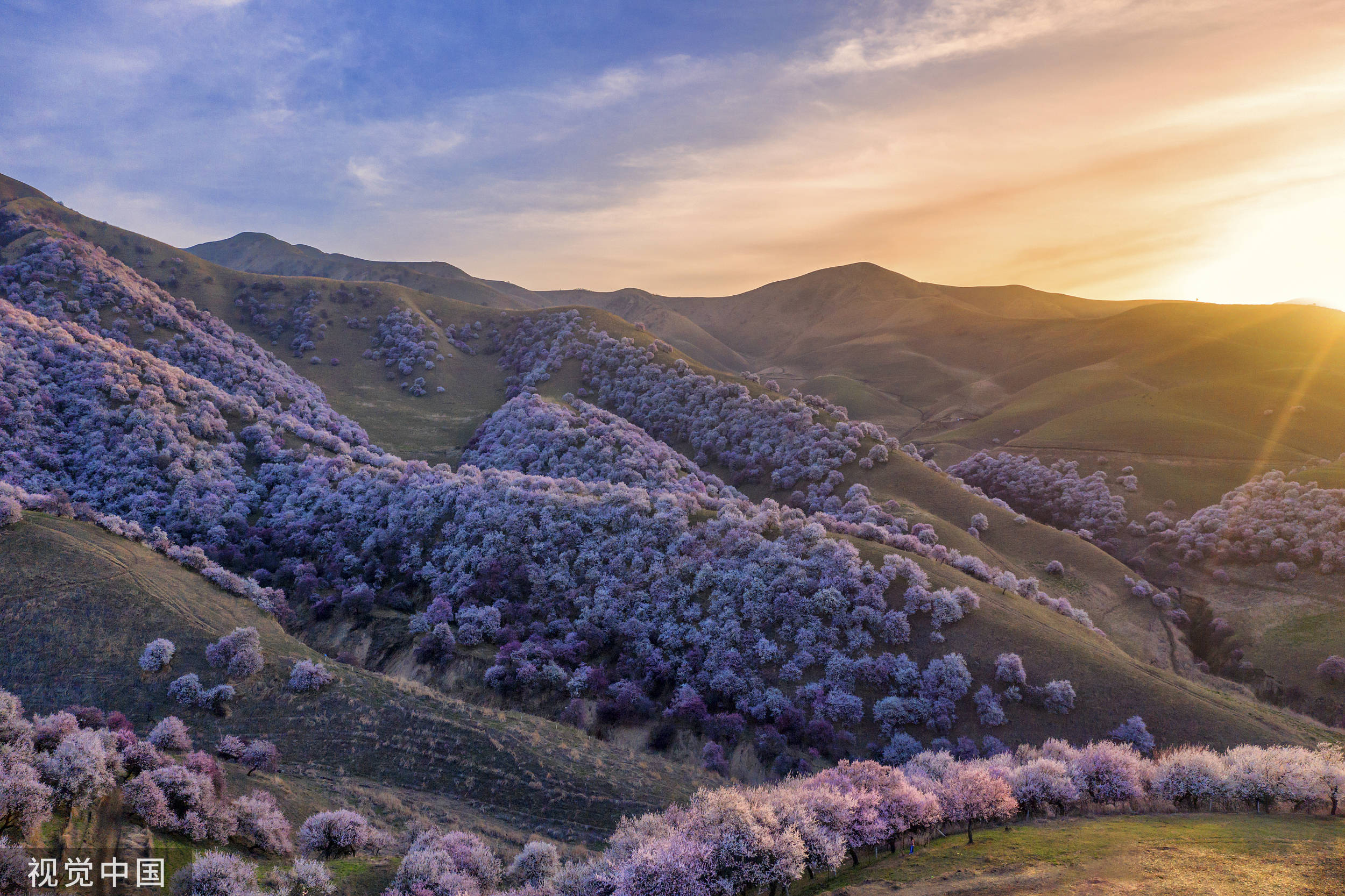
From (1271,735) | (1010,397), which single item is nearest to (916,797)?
(1271,735)

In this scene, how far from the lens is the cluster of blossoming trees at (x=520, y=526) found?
51.7 metres

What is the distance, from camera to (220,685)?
3991cm

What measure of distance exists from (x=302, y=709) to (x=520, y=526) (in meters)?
28.5

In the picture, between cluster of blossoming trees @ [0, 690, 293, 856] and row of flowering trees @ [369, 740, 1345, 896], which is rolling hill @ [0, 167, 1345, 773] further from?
cluster of blossoming trees @ [0, 690, 293, 856]

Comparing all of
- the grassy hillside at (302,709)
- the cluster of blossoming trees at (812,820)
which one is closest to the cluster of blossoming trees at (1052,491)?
the cluster of blossoming trees at (812,820)

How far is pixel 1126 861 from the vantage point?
22.5 m

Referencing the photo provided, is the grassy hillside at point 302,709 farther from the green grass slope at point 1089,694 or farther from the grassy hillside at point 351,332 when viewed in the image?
the grassy hillside at point 351,332

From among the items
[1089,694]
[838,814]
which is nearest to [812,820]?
[838,814]

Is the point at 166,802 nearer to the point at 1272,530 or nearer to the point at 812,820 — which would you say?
the point at 812,820

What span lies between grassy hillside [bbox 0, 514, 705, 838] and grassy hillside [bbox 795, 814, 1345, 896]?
59.4 ft

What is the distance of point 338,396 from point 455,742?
115814mm

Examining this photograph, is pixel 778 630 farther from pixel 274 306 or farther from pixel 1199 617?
pixel 274 306

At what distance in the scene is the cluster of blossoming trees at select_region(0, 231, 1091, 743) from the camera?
5172 centimetres

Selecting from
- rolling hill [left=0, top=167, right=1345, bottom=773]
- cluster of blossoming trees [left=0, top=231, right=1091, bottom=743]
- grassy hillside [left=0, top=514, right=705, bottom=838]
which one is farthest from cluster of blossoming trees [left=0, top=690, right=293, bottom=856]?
rolling hill [left=0, top=167, right=1345, bottom=773]
